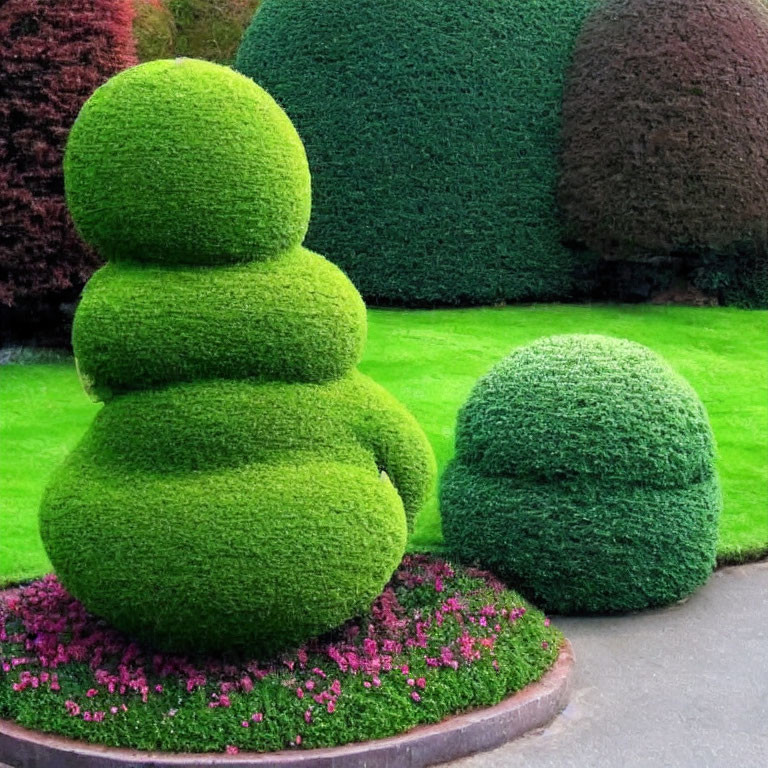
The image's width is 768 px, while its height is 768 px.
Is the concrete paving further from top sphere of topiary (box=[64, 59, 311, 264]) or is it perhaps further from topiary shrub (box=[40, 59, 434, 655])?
top sphere of topiary (box=[64, 59, 311, 264])

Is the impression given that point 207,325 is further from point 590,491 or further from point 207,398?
point 590,491

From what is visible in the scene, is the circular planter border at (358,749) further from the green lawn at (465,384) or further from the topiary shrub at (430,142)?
the topiary shrub at (430,142)

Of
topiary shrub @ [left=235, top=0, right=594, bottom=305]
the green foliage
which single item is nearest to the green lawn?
topiary shrub @ [left=235, top=0, right=594, bottom=305]

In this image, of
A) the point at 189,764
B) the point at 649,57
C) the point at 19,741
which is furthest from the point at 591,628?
the point at 649,57

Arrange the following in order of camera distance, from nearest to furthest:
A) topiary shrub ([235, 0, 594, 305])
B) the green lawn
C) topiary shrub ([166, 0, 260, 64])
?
the green lawn → topiary shrub ([235, 0, 594, 305]) → topiary shrub ([166, 0, 260, 64])

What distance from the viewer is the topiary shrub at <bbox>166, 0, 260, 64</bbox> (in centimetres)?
2053

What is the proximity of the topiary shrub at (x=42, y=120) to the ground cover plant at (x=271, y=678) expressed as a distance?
611 centimetres

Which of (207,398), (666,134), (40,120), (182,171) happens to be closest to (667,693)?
(207,398)

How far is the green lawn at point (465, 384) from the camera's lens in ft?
25.0

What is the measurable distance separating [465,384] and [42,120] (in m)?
4.75

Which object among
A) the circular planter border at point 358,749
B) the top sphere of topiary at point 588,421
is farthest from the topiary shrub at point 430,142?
the circular planter border at point 358,749

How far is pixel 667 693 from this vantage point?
5371mm

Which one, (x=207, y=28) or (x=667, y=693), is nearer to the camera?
(x=667, y=693)

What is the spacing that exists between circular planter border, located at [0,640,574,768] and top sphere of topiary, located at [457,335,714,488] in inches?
62.6
